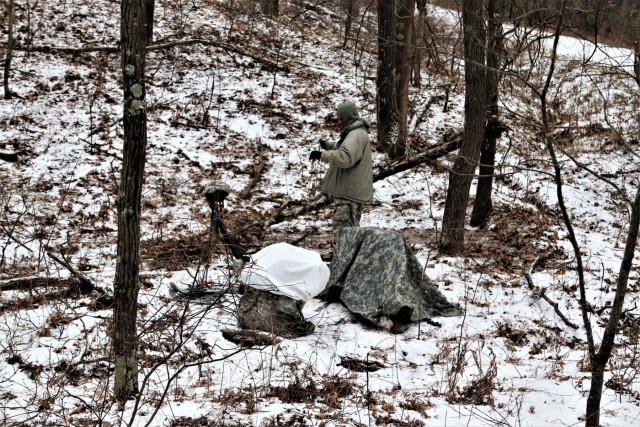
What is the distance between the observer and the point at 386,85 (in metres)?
12.8

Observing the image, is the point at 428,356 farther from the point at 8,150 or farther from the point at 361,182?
the point at 8,150

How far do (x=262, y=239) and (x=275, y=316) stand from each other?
9.86 ft

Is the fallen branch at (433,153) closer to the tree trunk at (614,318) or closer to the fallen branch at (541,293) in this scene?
the fallen branch at (541,293)

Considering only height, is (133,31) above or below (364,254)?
above

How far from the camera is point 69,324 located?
5.49 metres

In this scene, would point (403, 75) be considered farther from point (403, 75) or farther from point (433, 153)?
point (433, 153)

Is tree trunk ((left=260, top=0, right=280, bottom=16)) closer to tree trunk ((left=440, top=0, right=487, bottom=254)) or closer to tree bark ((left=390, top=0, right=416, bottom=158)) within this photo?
tree bark ((left=390, top=0, right=416, bottom=158))

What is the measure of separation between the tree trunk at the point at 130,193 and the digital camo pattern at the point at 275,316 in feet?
4.78

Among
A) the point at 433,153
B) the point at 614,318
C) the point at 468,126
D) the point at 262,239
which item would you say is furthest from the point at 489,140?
the point at 614,318

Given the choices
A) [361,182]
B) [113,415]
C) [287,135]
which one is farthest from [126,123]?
[287,135]

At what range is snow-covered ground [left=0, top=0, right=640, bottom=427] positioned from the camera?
4.27 meters

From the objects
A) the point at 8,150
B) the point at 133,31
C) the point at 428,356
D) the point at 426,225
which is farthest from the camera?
the point at 8,150

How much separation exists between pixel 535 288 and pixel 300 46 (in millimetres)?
13622

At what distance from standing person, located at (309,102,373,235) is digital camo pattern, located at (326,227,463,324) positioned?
0.83m
